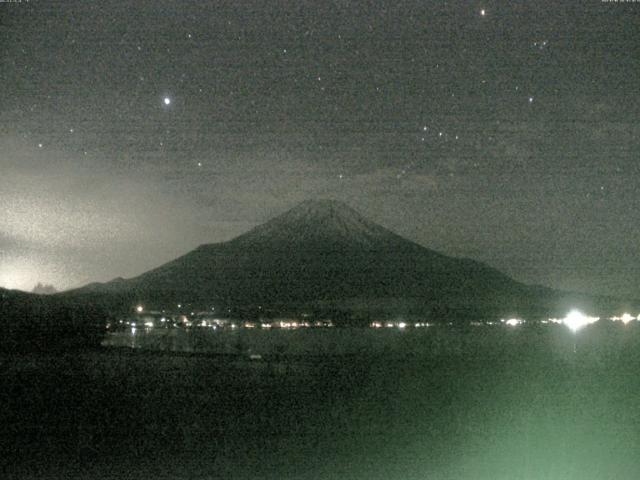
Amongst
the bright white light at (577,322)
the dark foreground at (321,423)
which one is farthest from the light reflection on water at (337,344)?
the bright white light at (577,322)

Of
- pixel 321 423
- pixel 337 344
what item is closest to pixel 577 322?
pixel 337 344

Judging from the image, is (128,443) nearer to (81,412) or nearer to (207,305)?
(81,412)

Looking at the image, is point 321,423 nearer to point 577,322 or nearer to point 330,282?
point 577,322

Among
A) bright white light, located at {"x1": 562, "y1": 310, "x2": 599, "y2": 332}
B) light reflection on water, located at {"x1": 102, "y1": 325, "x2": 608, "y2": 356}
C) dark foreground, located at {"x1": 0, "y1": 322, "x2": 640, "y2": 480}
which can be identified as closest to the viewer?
dark foreground, located at {"x1": 0, "y1": 322, "x2": 640, "y2": 480}

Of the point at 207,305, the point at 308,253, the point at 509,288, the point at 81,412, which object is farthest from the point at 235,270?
the point at 81,412

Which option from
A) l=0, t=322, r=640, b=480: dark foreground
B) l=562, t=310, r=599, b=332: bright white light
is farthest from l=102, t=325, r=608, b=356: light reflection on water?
l=562, t=310, r=599, b=332: bright white light

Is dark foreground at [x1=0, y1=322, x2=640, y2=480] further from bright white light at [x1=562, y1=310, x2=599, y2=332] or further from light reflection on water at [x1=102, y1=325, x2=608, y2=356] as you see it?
bright white light at [x1=562, y1=310, x2=599, y2=332]

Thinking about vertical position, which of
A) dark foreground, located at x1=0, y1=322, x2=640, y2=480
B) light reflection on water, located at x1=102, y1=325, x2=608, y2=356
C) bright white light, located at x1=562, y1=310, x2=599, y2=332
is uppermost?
bright white light, located at x1=562, y1=310, x2=599, y2=332

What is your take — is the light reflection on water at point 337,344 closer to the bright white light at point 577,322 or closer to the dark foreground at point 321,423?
the dark foreground at point 321,423
